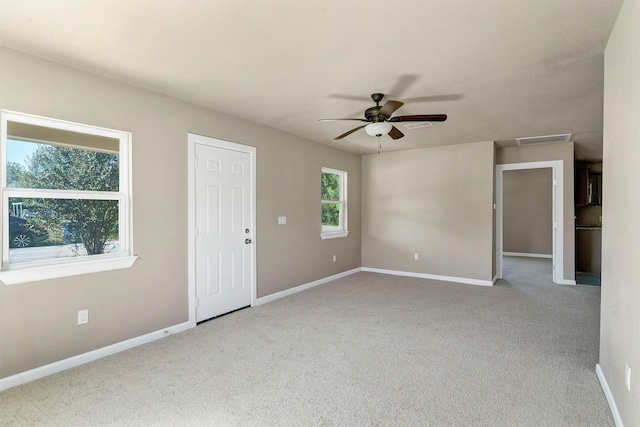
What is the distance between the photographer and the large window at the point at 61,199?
8.15ft

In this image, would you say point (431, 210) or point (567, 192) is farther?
point (431, 210)

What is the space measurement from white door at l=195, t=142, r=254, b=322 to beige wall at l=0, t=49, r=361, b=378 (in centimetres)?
19

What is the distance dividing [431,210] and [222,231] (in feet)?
12.8

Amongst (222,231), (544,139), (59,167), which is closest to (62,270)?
(59,167)

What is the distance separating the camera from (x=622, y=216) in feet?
6.34

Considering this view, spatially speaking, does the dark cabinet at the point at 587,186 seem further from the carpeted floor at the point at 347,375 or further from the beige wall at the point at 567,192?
the carpeted floor at the point at 347,375

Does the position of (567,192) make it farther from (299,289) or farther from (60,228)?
(60,228)

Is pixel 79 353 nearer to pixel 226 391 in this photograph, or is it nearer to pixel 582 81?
pixel 226 391

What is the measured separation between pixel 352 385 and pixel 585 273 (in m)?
6.87

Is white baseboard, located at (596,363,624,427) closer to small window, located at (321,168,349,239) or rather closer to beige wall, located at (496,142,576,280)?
beige wall, located at (496,142,576,280)

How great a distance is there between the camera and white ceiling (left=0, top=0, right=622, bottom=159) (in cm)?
195

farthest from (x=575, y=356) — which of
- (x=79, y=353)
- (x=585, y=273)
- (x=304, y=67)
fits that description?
(x=585, y=273)

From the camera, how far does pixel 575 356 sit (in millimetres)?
2852

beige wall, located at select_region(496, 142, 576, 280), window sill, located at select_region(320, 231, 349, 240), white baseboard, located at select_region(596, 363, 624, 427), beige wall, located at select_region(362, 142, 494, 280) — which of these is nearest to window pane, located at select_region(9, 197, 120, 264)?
window sill, located at select_region(320, 231, 349, 240)
